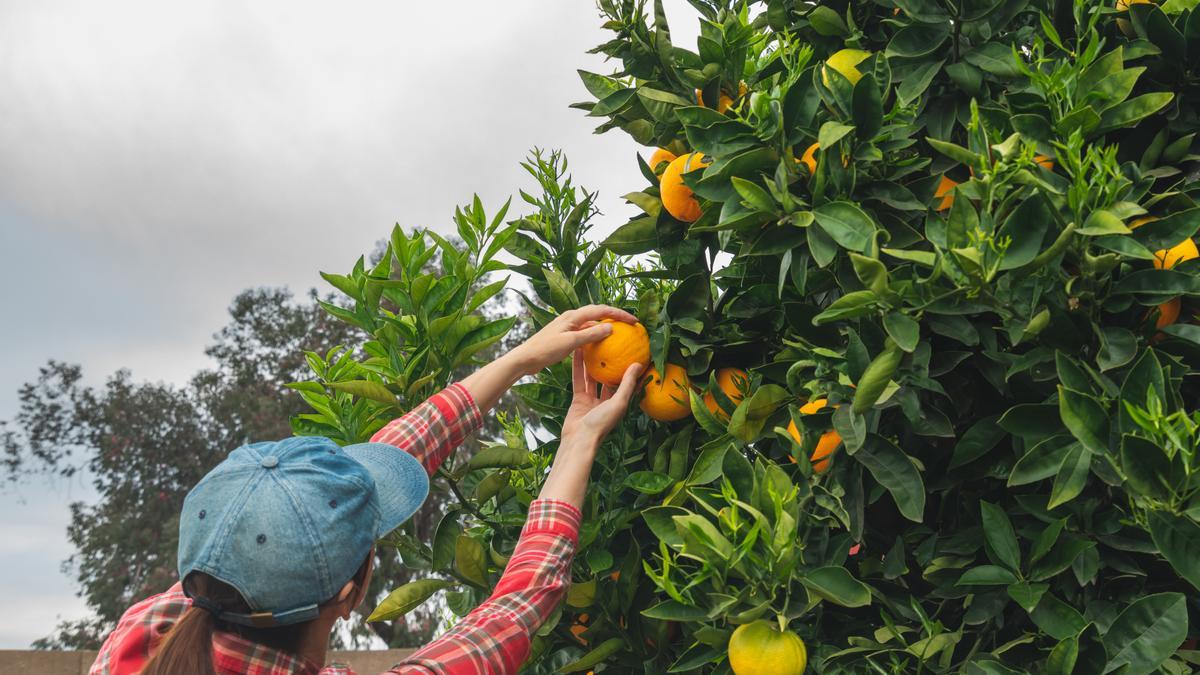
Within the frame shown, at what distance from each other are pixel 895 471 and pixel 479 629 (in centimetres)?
57

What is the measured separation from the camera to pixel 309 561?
1.21 meters

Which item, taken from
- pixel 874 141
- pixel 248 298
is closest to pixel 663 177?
pixel 874 141

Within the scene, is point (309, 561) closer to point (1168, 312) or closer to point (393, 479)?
point (393, 479)

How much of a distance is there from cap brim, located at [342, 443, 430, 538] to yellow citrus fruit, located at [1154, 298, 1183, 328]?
0.96 m

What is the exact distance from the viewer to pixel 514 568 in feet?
4.48

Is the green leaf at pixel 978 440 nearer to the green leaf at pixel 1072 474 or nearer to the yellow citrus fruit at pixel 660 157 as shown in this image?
the green leaf at pixel 1072 474

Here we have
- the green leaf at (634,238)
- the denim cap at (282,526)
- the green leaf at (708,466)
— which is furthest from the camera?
the green leaf at (634,238)

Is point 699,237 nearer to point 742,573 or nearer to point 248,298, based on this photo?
point 742,573

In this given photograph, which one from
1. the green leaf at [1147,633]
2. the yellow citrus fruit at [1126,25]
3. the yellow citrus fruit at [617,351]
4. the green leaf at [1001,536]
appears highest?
the yellow citrus fruit at [1126,25]

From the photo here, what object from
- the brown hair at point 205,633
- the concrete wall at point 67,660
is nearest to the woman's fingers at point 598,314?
the brown hair at point 205,633

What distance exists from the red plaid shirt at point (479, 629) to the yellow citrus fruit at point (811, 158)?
56cm

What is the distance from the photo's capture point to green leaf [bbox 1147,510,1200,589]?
3.23 ft

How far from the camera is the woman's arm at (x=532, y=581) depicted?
4.22ft

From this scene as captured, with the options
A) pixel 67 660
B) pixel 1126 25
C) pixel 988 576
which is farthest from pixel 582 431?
pixel 67 660
